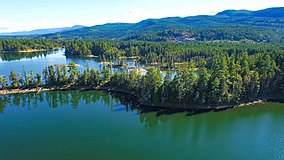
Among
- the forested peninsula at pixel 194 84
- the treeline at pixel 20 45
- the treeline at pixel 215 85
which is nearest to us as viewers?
the treeline at pixel 215 85

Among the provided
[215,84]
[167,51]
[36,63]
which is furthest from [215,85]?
[36,63]

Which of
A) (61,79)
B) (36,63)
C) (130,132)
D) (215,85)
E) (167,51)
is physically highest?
(167,51)

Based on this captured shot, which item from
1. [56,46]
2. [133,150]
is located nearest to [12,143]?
[133,150]

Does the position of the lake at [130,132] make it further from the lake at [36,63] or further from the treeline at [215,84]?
the lake at [36,63]

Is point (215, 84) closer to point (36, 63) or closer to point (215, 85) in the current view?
point (215, 85)

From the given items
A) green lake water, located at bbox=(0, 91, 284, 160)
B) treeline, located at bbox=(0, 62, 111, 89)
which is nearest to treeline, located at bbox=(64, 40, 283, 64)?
treeline, located at bbox=(0, 62, 111, 89)

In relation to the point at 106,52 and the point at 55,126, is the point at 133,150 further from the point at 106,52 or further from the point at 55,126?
the point at 106,52

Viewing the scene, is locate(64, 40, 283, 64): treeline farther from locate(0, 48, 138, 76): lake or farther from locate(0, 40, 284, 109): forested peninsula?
locate(0, 40, 284, 109): forested peninsula

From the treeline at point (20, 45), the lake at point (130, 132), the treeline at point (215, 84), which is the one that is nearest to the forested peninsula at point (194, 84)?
the treeline at point (215, 84)
